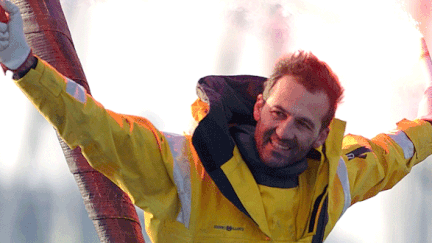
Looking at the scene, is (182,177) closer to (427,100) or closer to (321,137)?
(321,137)

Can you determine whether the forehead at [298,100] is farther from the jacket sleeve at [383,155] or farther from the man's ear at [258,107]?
the jacket sleeve at [383,155]

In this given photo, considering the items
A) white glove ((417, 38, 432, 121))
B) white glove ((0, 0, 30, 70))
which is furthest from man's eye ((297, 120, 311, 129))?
white glove ((417, 38, 432, 121))

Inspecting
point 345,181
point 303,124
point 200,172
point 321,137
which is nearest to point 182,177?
point 200,172

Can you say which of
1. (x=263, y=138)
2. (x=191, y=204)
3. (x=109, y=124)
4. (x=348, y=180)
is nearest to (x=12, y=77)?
(x=109, y=124)

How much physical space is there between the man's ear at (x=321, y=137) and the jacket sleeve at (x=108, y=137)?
916mm

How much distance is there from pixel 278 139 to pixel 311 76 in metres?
0.41

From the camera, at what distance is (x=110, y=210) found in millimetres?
3596

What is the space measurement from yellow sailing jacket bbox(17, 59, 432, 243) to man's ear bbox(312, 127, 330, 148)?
0.09 m

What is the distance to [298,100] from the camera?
107 inches

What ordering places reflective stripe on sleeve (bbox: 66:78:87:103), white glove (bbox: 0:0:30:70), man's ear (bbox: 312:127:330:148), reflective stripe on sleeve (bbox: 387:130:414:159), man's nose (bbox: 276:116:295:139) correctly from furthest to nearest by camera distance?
reflective stripe on sleeve (bbox: 387:130:414:159) < man's ear (bbox: 312:127:330:148) < man's nose (bbox: 276:116:295:139) < reflective stripe on sleeve (bbox: 66:78:87:103) < white glove (bbox: 0:0:30:70)

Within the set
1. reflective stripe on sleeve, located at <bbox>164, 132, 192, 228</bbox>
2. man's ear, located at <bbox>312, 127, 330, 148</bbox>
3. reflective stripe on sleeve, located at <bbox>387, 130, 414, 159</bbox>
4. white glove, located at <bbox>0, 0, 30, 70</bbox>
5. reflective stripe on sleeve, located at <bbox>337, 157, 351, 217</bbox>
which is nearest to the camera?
white glove, located at <bbox>0, 0, 30, 70</bbox>

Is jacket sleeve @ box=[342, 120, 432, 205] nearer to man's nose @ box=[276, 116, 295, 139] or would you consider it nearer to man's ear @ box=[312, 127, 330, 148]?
man's ear @ box=[312, 127, 330, 148]

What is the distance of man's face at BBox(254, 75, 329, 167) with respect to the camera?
269 centimetres

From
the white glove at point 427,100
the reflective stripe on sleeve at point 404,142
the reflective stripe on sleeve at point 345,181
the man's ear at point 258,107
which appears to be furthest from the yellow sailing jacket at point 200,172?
the white glove at point 427,100
